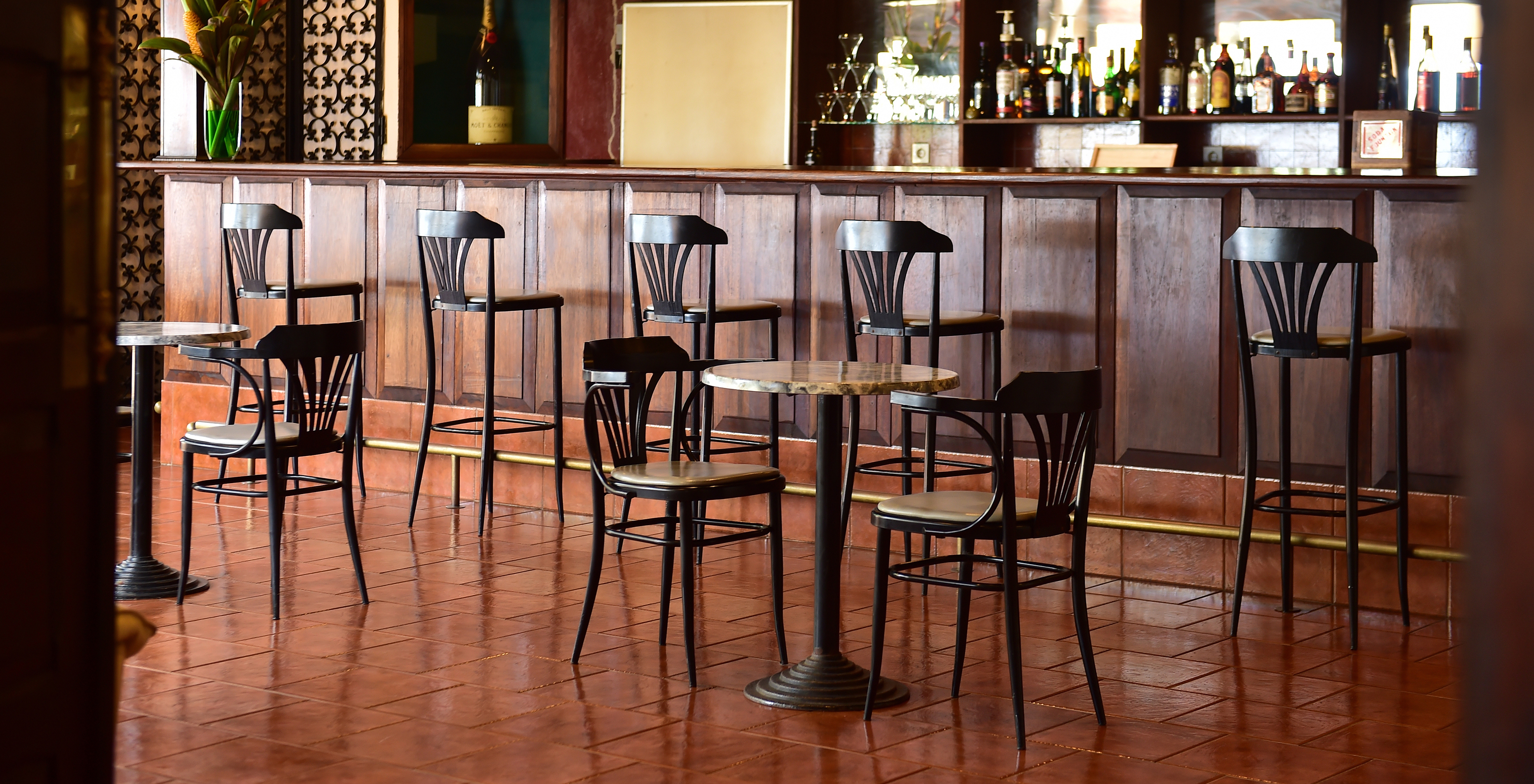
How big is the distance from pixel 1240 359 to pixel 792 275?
1755 mm

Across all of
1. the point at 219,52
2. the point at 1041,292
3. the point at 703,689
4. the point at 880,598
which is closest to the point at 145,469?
the point at 703,689

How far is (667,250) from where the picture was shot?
5.85 meters

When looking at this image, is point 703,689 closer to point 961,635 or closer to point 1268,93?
point 961,635

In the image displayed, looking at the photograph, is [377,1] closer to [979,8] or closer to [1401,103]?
[979,8]

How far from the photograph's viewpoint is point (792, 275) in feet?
19.5

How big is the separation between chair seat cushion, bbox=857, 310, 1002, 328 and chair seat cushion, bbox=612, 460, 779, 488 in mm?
1114

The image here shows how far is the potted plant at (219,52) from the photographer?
7176 millimetres

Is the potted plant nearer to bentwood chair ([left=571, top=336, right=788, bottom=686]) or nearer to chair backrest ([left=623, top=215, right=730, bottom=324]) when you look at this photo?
chair backrest ([left=623, top=215, right=730, bottom=324])

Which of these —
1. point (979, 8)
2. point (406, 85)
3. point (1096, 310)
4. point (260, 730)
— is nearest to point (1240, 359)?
point (1096, 310)

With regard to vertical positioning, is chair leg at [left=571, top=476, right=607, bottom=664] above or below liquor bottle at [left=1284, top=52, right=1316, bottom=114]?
below


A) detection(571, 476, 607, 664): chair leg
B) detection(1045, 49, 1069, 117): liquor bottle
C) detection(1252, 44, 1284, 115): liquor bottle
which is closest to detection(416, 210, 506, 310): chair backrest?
detection(571, 476, 607, 664): chair leg

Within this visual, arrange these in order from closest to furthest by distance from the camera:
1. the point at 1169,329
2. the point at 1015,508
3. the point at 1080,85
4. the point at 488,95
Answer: the point at 1015,508
the point at 1169,329
the point at 1080,85
the point at 488,95

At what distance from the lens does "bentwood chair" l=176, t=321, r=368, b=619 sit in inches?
179

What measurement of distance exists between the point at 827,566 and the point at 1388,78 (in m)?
4.73
